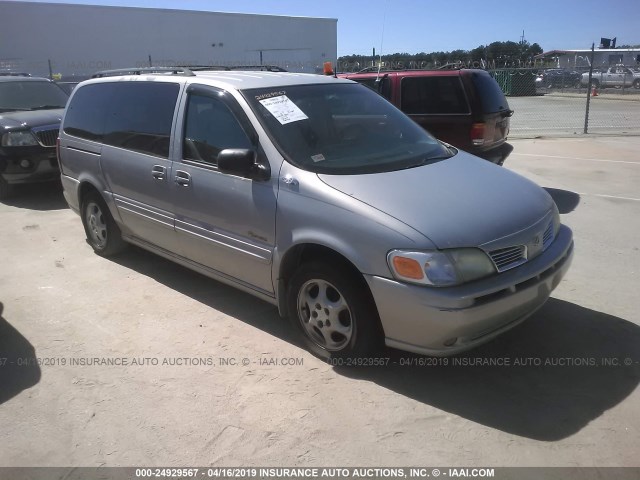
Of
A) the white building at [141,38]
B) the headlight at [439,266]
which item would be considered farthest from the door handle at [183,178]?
the white building at [141,38]

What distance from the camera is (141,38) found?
98.2ft

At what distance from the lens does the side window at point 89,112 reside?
17.1 feet

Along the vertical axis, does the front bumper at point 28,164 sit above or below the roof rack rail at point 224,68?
below

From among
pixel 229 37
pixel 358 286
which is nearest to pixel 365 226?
pixel 358 286

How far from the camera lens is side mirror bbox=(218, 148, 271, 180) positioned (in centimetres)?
354

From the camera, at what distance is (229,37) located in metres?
34.2

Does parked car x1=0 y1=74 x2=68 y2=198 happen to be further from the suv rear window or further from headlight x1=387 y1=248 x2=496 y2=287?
headlight x1=387 y1=248 x2=496 y2=287

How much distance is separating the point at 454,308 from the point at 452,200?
0.73 meters

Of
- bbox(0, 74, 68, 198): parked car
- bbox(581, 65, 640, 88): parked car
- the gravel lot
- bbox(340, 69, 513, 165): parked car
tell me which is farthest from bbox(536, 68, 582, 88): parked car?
the gravel lot

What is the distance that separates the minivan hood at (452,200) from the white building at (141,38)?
22.5 metres

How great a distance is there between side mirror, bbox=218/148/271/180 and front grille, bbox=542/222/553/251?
70.5 inches

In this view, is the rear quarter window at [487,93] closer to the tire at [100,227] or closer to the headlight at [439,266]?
the headlight at [439,266]

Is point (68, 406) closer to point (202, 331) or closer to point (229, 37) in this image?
point (202, 331)

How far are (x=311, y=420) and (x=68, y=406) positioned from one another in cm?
145
